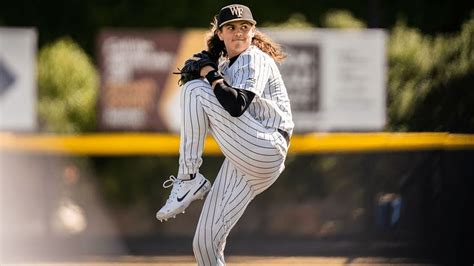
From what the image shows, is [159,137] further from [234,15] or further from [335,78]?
[234,15]

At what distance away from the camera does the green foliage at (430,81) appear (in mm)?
5391

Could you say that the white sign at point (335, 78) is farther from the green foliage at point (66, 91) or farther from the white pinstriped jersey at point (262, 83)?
the white pinstriped jersey at point (262, 83)

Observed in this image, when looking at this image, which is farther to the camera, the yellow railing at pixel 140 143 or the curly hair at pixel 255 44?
the yellow railing at pixel 140 143

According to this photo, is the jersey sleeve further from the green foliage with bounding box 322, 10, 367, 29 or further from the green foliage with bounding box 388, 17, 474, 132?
the green foliage with bounding box 322, 10, 367, 29

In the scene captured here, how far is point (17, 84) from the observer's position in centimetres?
895

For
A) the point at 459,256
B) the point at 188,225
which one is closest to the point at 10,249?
the point at 188,225

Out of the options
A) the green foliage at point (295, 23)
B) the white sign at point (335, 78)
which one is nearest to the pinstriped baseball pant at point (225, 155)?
the white sign at point (335, 78)

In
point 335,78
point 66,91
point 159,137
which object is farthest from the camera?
point 66,91

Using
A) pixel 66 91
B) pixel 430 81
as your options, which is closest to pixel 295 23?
pixel 66 91

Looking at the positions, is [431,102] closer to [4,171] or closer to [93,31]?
[4,171]

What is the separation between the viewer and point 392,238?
6094mm

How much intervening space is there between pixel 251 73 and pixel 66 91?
22.5 ft

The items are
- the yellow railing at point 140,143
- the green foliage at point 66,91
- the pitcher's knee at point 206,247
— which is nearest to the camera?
the pitcher's knee at point 206,247

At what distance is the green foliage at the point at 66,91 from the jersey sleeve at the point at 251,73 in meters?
6.36
